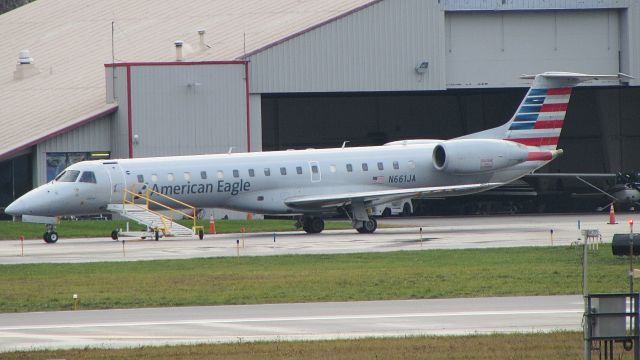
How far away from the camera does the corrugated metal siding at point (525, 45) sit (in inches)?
2098

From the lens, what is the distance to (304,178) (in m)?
42.4

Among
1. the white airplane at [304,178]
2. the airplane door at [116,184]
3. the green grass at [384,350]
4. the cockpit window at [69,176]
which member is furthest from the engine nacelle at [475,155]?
the green grass at [384,350]

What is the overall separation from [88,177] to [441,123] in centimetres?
3122

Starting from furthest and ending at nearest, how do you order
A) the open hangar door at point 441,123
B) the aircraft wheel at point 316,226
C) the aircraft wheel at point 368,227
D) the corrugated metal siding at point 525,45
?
the open hangar door at point 441,123, the corrugated metal siding at point 525,45, the aircraft wheel at point 316,226, the aircraft wheel at point 368,227

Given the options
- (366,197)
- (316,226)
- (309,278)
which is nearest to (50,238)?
(316,226)

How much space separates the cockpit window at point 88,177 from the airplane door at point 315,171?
741 cm

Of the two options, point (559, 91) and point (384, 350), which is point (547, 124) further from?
point (384, 350)

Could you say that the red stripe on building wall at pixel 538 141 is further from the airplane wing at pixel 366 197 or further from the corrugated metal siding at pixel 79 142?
the corrugated metal siding at pixel 79 142

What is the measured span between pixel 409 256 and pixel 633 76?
1005 inches

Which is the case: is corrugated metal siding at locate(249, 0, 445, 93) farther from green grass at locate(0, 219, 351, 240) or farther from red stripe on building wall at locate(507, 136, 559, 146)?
green grass at locate(0, 219, 351, 240)

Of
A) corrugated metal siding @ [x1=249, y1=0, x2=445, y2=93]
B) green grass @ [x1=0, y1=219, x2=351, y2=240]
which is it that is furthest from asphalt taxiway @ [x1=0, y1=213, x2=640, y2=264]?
corrugated metal siding @ [x1=249, y1=0, x2=445, y2=93]

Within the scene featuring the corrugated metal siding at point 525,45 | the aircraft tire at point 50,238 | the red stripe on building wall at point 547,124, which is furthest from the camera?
the corrugated metal siding at point 525,45

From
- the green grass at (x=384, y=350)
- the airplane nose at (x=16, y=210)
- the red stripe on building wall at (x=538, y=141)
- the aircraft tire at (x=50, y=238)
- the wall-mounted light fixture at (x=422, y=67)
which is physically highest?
the wall-mounted light fixture at (x=422, y=67)

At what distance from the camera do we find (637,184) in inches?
2144
